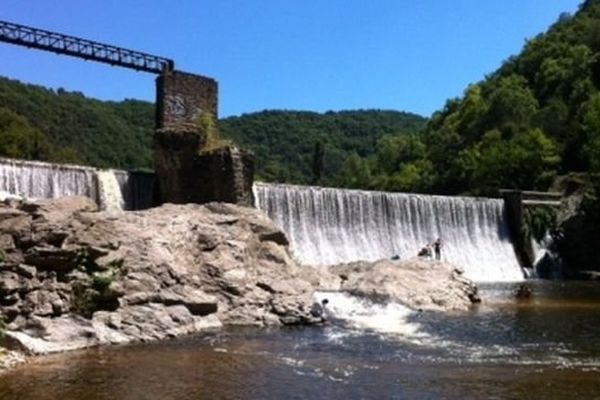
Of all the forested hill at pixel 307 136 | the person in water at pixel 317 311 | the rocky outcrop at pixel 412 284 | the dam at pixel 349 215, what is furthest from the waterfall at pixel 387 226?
the forested hill at pixel 307 136

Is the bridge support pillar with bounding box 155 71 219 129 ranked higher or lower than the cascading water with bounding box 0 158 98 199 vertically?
higher

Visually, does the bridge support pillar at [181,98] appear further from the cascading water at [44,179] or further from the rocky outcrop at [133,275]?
the rocky outcrop at [133,275]

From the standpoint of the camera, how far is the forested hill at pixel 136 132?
244ft

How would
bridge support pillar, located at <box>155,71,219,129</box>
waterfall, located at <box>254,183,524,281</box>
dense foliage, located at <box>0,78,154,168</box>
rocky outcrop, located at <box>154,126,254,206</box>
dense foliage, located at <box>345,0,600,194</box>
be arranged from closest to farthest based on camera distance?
1. rocky outcrop, located at <box>154,126,254,206</box>
2. bridge support pillar, located at <box>155,71,219,129</box>
3. waterfall, located at <box>254,183,524,281</box>
4. dense foliage, located at <box>345,0,600,194</box>
5. dense foliage, located at <box>0,78,154,168</box>

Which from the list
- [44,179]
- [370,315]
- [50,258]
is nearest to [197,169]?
[44,179]

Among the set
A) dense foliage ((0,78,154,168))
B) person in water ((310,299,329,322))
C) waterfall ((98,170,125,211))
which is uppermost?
dense foliage ((0,78,154,168))

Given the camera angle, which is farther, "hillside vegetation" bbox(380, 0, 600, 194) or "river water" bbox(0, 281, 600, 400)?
"hillside vegetation" bbox(380, 0, 600, 194)

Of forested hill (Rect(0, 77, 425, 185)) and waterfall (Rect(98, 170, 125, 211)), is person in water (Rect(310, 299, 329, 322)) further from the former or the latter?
forested hill (Rect(0, 77, 425, 185))

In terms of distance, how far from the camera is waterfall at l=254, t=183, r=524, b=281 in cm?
3638

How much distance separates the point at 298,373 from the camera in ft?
45.8

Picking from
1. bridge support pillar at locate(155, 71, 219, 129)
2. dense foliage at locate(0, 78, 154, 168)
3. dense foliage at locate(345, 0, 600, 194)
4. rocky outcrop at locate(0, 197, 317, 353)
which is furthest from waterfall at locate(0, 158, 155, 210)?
dense foliage at locate(0, 78, 154, 168)

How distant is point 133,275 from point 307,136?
445ft

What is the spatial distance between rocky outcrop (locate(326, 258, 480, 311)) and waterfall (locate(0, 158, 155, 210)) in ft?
27.7

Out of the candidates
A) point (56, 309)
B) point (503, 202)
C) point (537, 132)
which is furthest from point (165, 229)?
point (537, 132)
